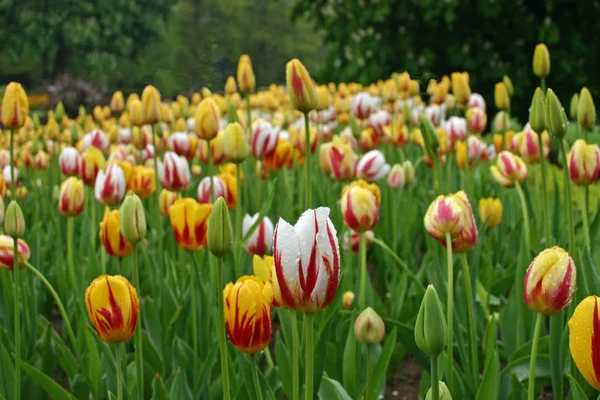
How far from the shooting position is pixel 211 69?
166 centimetres

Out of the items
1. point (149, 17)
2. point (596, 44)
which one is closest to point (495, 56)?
point (596, 44)

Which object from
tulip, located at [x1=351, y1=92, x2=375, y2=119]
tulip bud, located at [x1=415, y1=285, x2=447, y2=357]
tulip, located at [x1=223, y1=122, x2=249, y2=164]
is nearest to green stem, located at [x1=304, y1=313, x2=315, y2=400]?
tulip bud, located at [x1=415, y1=285, x2=447, y2=357]

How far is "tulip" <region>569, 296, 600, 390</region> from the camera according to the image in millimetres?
839

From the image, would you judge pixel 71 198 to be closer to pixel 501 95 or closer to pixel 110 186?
pixel 110 186


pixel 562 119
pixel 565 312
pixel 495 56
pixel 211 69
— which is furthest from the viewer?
pixel 495 56

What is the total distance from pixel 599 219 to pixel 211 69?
1.11 meters

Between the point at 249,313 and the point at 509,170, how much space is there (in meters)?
1.26

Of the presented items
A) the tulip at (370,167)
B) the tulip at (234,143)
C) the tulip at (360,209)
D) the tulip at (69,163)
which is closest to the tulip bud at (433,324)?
the tulip at (360,209)

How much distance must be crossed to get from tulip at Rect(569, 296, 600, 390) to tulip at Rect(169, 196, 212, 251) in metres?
0.93

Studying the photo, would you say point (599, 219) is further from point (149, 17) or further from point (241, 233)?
point (149, 17)

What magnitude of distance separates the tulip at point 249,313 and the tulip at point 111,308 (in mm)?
202

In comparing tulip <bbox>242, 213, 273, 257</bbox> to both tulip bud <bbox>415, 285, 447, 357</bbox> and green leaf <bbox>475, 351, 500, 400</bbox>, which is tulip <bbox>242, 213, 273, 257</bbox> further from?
tulip bud <bbox>415, 285, 447, 357</bbox>

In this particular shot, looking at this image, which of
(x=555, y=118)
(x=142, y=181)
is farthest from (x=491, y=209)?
(x=142, y=181)

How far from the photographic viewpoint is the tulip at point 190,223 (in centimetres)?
160
